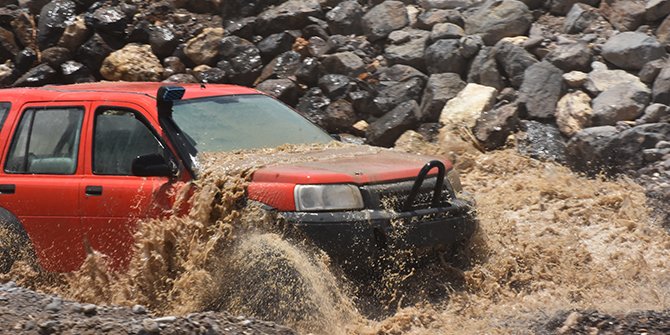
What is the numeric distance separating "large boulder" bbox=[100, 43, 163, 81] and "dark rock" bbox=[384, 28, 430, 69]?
2.94 m

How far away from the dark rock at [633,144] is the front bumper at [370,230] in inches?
160

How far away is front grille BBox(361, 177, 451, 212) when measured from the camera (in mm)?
6555

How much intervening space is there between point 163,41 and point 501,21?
14.2 ft

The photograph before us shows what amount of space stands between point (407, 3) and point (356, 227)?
26.3ft

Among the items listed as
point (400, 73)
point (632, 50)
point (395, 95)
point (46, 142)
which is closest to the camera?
point (46, 142)

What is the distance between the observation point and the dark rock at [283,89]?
1266cm

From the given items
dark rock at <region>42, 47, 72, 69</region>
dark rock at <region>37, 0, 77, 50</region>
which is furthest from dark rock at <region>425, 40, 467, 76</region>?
dark rock at <region>37, 0, 77, 50</region>

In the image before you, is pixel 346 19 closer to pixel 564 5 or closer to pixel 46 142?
pixel 564 5

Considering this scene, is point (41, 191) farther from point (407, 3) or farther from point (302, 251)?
point (407, 3)

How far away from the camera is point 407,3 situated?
1396cm

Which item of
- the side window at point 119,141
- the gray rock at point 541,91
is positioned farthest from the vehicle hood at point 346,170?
the gray rock at point 541,91

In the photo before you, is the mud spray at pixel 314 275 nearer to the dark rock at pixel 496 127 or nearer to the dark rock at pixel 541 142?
the dark rock at pixel 541 142

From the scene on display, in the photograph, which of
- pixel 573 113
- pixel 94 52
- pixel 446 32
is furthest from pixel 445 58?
pixel 94 52

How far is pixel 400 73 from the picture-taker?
12.6 m
